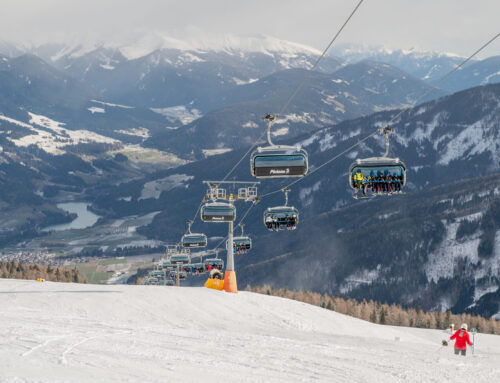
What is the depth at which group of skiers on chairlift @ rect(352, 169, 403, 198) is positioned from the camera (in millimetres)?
27828

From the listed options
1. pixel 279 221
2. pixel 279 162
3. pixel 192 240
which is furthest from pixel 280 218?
pixel 192 240

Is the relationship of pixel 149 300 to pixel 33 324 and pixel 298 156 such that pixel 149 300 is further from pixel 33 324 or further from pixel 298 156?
pixel 298 156

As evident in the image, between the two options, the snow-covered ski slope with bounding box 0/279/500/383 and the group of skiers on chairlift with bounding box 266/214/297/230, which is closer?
the snow-covered ski slope with bounding box 0/279/500/383

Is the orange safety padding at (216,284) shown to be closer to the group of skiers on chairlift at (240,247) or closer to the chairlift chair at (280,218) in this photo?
the group of skiers on chairlift at (240,247)

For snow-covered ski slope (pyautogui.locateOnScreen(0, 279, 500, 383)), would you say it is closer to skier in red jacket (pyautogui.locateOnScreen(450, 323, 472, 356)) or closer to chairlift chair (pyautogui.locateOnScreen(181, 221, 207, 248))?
skier in red jacket (pyautogui.locateOnScreen(450, 323, 472, 356))

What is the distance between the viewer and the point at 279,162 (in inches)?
1081

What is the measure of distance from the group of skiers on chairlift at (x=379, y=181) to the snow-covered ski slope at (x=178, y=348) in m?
7.35

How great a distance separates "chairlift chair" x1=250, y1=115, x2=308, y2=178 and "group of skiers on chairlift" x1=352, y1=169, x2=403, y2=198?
2613 mm

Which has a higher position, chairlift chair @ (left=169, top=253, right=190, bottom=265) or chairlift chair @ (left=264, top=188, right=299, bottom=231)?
chairlift chair @ (left=264, top=188, right=299, bottom=231)

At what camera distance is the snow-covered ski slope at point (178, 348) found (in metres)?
19.8

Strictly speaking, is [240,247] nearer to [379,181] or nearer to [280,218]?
[280,218]

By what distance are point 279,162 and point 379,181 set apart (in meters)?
4.79

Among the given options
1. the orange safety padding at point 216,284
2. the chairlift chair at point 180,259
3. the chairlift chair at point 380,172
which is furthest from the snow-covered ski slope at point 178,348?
the chairlift chair at point 180,259

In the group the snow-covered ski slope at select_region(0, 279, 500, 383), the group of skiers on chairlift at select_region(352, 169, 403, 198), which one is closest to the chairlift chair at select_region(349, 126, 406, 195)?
the group of skiers on chairlift at select_region(352, 169, 403, 198)
